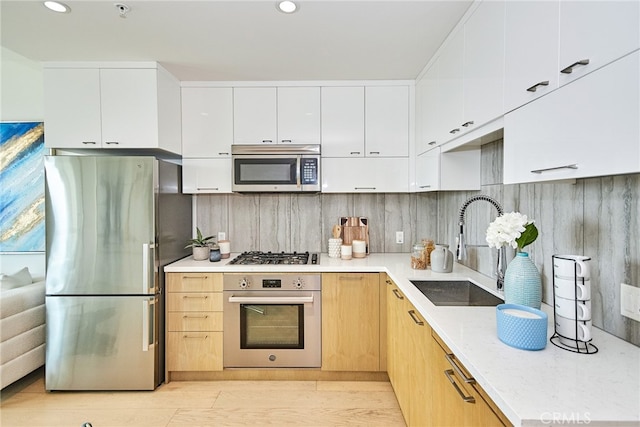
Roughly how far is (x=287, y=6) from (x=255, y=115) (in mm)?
1153

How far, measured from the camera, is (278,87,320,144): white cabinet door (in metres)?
2.74

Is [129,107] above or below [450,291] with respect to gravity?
Answer: above

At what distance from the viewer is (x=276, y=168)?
105 inches

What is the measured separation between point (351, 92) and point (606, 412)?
2.53 meters

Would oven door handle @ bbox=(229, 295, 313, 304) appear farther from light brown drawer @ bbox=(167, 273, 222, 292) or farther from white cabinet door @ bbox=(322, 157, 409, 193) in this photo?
white cabinet door @ bbox=(322, 157, 409, 193)

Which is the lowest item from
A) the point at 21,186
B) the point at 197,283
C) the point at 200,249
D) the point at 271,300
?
the point at 271,300

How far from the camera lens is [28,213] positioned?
115 inches

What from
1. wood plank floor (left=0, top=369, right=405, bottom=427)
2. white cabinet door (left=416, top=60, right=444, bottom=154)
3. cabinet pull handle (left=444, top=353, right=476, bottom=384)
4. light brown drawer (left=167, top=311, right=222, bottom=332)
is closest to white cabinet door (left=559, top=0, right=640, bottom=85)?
cabinet pull handle (left=444, top=353, right=476, bottom=384)

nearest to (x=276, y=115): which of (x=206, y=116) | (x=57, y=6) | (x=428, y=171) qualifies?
(x=206, y=116)

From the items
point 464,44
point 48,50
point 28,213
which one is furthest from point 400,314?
point 28,213

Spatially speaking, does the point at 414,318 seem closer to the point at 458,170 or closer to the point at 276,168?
the point at 458,170

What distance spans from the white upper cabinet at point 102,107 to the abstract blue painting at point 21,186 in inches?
30.9

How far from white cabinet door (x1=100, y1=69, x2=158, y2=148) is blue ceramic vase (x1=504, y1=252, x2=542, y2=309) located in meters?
2.46

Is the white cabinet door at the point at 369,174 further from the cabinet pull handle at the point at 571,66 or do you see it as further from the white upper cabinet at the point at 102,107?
the cabinet pull handle at the point at 571,66
